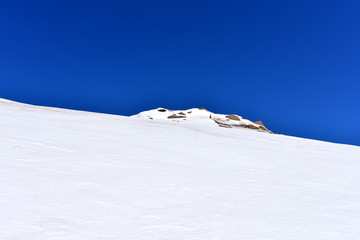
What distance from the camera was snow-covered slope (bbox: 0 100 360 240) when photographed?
6.37ft

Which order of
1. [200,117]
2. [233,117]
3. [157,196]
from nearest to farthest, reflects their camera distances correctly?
[157,196]
[200,117]
[233,117]

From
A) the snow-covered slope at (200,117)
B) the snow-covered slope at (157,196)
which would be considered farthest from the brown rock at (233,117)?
the snow-covered slope at (157,196)

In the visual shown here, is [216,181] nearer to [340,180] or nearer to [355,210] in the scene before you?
[355,210]

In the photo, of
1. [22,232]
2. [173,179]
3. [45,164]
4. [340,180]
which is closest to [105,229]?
[22,232]

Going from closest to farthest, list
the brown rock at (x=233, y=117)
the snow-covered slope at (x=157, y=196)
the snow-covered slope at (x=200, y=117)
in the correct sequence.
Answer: the snow-covered slope at (x=157, y=196)
the snow-covered slope at (x=200, y=117)
the brown rock at (x=233, y=117)

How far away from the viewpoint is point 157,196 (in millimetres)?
2707

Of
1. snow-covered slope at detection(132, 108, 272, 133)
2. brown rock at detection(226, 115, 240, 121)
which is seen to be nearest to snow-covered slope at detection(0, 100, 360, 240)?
snow-covered slope at detection(132, 108, 272, 133)

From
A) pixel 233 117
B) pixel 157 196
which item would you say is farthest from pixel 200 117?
pixel 157 196

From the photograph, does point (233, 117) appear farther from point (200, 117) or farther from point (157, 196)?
point (157, 196)

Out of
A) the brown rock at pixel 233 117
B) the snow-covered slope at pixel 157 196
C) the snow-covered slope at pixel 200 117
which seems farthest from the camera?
the brown rock at pixel 233 117

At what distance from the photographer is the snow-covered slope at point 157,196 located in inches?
76.4

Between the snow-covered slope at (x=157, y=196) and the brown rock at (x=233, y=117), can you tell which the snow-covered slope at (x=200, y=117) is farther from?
the snow-covered slope at (x=157, y=196)

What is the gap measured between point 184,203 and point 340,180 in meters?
3.09

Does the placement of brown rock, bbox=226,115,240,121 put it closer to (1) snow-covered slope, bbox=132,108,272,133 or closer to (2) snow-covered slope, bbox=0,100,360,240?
(1) snow-covered slope, bbox=132,108,272,133
